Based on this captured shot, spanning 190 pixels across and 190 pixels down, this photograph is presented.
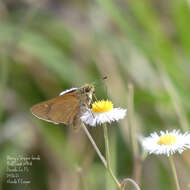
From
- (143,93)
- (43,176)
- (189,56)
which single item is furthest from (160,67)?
(43,176)

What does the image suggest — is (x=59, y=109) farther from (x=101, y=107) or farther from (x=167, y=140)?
(x=167, y=140)

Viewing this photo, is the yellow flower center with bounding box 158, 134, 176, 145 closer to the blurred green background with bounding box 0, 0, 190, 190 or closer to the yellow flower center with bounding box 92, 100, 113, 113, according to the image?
the yellow flower center with bounding box 92, 100, 113, 113

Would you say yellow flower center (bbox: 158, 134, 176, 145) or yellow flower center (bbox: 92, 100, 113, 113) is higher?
yellow flower center (bbox: 92, 100, 113, 113)

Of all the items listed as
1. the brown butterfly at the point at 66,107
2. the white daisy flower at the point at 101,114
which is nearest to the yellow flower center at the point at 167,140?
the white daisy flower at the point at 101,114

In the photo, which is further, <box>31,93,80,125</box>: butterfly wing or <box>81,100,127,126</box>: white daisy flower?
<box>31,93,80,125</box>: butterfly wing

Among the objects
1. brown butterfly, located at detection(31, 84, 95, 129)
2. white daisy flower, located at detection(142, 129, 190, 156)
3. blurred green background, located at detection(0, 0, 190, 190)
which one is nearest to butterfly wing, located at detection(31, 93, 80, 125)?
brown butterfly, located at detection(31, 84, 95, 129)

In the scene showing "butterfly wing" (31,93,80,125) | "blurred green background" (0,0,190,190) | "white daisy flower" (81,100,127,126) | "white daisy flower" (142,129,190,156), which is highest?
"blurred green background" (0,0,190,190)

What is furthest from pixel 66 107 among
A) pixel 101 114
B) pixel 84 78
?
→ pixel 84 78

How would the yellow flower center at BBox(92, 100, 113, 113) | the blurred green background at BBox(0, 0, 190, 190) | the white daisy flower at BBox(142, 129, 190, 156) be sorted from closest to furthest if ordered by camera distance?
the white daisy flower at BBox(142, 129, 190, 156) < the yellow flower center at BBox(92, 100, 113, 113) < the blurred green background at BBox(0, 0, 190, 190)
